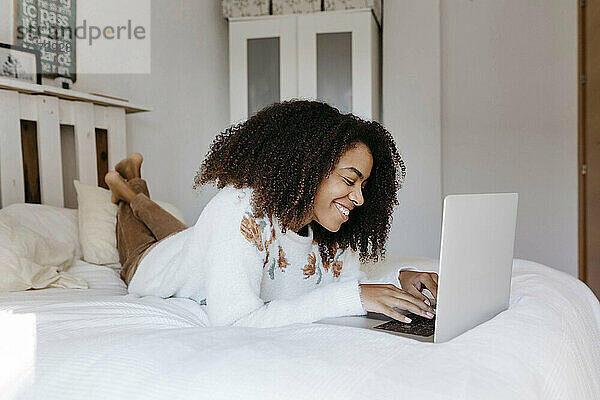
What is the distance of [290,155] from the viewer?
135 centimetres

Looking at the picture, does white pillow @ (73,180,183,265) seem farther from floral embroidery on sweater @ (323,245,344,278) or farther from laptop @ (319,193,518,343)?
laptop @ (319,193,518,343)

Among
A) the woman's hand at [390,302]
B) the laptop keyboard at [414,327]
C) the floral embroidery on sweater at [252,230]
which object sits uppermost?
the floral embroidery on sweater at [252,230]

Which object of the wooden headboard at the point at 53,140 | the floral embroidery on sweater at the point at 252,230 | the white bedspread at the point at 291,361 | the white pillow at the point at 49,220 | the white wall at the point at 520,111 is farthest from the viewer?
the white wall at the point at 520,111

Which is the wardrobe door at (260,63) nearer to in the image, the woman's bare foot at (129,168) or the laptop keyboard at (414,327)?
the woman's bare foot at (129,168)

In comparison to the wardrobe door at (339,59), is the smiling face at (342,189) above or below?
below

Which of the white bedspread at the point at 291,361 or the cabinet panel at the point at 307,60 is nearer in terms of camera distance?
the white bedspread at the point at 291,361

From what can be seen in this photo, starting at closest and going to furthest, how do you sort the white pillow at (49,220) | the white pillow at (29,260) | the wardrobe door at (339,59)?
the white pillow at (29,260) < the white pillow at (49,220) < the wardrobe door at (339,59)

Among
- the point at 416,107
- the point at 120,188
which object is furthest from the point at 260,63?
the point at 120,188

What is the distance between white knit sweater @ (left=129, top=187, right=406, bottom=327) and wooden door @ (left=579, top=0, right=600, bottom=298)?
→ 2.54 meters

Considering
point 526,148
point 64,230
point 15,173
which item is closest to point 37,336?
point 64,230

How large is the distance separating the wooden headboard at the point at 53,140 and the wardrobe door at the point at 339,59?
1177 mm

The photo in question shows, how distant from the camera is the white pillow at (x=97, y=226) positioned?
6.79 ft

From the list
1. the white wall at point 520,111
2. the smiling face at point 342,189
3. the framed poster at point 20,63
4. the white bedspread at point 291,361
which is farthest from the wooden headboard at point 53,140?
the white wall at point 520,111

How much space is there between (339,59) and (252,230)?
2.51 m
